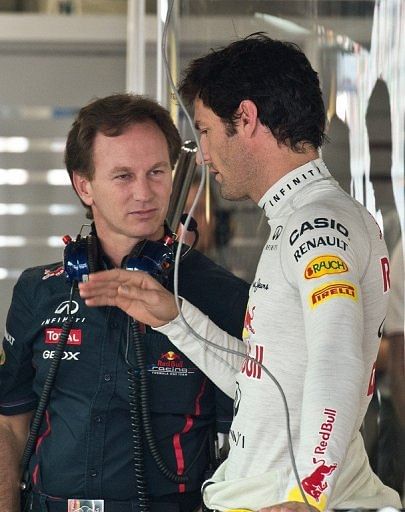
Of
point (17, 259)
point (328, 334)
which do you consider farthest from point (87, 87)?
point (328, 334)

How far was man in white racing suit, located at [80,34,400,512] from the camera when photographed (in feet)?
5.33

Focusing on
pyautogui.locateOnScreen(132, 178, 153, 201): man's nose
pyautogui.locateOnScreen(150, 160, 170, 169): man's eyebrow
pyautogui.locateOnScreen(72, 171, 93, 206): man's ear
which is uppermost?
pyautogui.locateOnScreen(150, 160, 170, 169): man's eyebrow

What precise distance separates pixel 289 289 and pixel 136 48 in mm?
3794

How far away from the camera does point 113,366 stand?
7.70ft

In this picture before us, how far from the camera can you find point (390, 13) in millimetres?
2342

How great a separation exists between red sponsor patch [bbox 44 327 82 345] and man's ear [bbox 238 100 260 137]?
67 centimetres

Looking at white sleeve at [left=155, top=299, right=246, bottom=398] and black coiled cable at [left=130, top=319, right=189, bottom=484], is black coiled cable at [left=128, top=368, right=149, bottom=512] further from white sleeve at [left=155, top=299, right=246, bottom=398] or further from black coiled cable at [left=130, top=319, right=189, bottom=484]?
white sleeve at [left=155, top=299, right=246, bottom=398]

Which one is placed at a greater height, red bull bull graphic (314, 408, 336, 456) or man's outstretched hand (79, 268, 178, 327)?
man's outstretched hand (79, 268, 178, 327)

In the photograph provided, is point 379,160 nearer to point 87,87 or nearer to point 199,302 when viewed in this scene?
point 199,302

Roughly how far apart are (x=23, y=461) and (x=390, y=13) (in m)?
1.18

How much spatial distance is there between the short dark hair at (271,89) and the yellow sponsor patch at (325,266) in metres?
0.29

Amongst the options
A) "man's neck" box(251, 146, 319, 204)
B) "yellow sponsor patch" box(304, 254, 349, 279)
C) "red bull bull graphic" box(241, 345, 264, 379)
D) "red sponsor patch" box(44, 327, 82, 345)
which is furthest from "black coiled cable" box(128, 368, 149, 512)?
"yellow sponsor patch" box(304, 254, 349, 279)

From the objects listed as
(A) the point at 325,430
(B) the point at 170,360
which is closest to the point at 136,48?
(B) the point at 170,360

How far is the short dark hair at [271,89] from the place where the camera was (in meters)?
1.91
